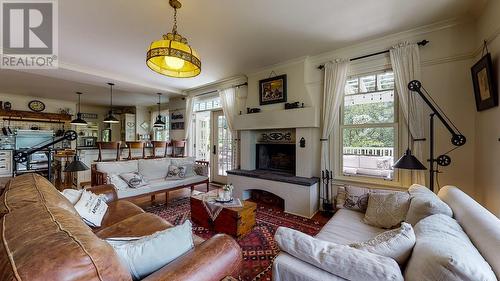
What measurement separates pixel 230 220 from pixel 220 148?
3.01 m

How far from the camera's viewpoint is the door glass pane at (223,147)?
5.12 m

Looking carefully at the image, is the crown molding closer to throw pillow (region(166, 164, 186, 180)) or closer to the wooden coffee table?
throw pillow (region(166, 164, 186, 180))

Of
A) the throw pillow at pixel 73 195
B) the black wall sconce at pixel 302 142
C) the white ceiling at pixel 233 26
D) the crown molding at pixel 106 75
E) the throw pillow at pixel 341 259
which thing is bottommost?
the throw pillow at pixel 341 259

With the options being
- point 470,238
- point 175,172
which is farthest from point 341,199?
point 175,172

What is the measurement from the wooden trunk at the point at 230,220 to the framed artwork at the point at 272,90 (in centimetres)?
208

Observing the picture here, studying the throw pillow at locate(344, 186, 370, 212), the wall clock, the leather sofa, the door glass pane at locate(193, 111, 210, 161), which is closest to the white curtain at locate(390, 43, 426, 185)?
the throw pillow at locate(344, 186, 370, 212)

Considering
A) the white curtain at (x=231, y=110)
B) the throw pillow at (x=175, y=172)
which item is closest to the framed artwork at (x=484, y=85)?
the white curtain at (x=231, y=110)

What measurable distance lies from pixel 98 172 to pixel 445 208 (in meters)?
4.15

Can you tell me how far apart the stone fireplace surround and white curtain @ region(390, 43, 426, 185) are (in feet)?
4.22

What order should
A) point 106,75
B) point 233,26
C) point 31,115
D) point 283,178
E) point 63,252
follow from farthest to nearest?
1. point 31,115
2. point 106,75
3. point 283,178
4. point 233,26
5. point 63,252

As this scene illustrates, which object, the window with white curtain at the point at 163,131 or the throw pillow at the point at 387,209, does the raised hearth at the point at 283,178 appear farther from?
the window with white curtain at the point at 163,131

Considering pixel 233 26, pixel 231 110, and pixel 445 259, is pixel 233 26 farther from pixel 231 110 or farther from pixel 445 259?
pixel 445 259

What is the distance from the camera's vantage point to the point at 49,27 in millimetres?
2574

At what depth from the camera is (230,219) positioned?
2471mm
